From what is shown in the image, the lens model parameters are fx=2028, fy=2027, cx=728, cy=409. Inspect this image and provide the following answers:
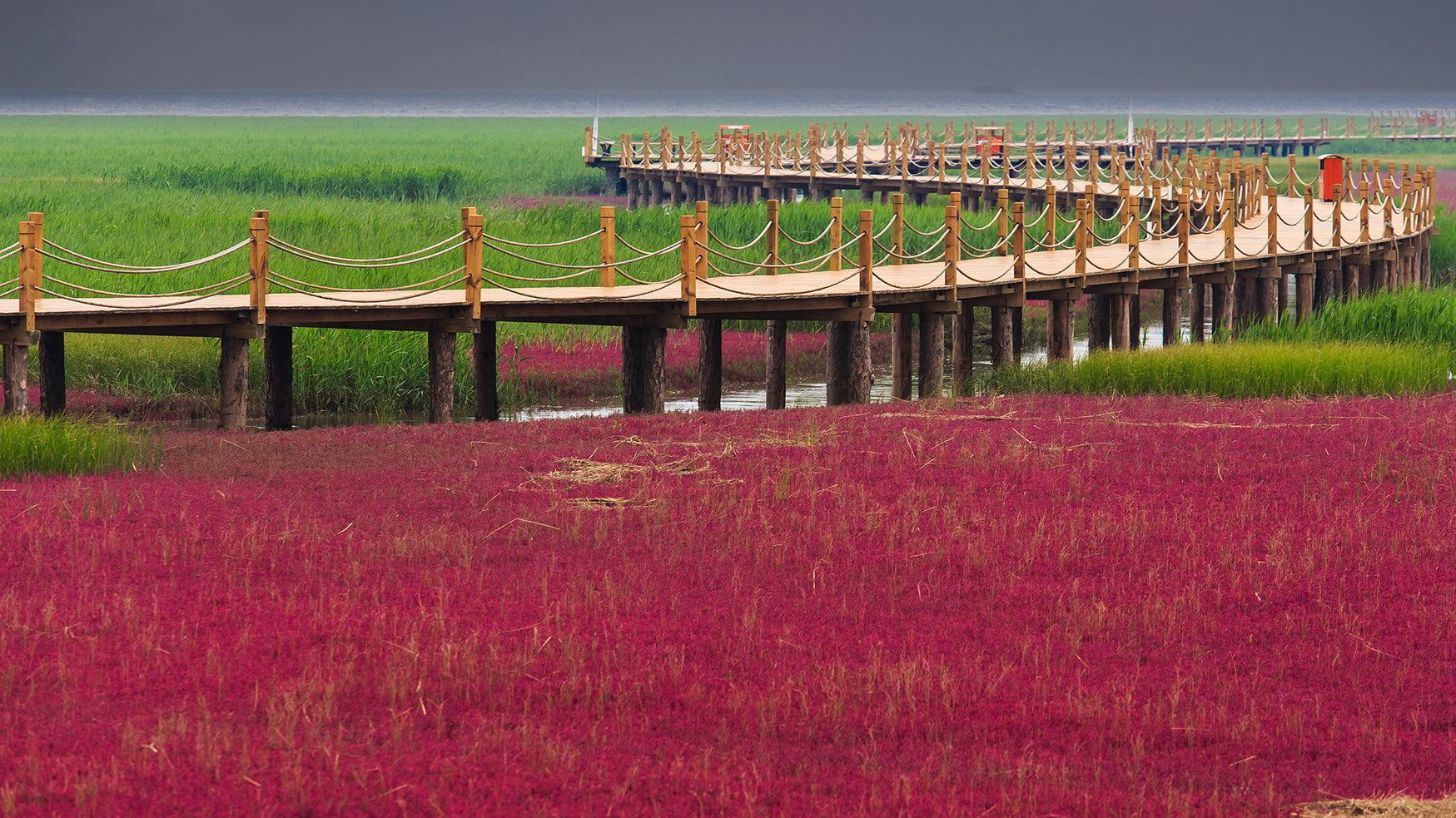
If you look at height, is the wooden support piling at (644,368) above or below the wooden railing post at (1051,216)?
below

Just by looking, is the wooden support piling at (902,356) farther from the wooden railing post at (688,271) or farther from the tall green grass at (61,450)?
the tall green grass at (61,450)

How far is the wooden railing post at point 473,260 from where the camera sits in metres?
18.4

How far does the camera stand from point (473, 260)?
18453mm

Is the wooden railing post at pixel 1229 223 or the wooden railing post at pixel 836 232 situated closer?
the wooden railing post at pixel 836 232

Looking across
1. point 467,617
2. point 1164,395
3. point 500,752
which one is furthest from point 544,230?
point 500,752

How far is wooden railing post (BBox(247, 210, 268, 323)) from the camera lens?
1725cm

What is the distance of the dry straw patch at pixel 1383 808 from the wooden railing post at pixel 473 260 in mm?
11947

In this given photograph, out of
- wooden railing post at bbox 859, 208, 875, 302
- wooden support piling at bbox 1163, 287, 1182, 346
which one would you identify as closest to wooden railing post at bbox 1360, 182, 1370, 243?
wooden support piling at bbox 1163, 287, 1182, 346

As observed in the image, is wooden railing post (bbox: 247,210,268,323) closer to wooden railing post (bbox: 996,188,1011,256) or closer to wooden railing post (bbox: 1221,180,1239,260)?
wooden railing post (bbox: 996,188,1011,256)

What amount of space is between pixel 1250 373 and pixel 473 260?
25.3 feet

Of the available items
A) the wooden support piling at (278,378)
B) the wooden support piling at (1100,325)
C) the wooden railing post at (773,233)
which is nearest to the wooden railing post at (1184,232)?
the wooden support piling at (1100,325)

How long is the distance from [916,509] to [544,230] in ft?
77.4

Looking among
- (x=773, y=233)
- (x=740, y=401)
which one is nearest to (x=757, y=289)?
(x=773, y=233)

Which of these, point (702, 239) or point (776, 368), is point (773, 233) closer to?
point (776, 368)
